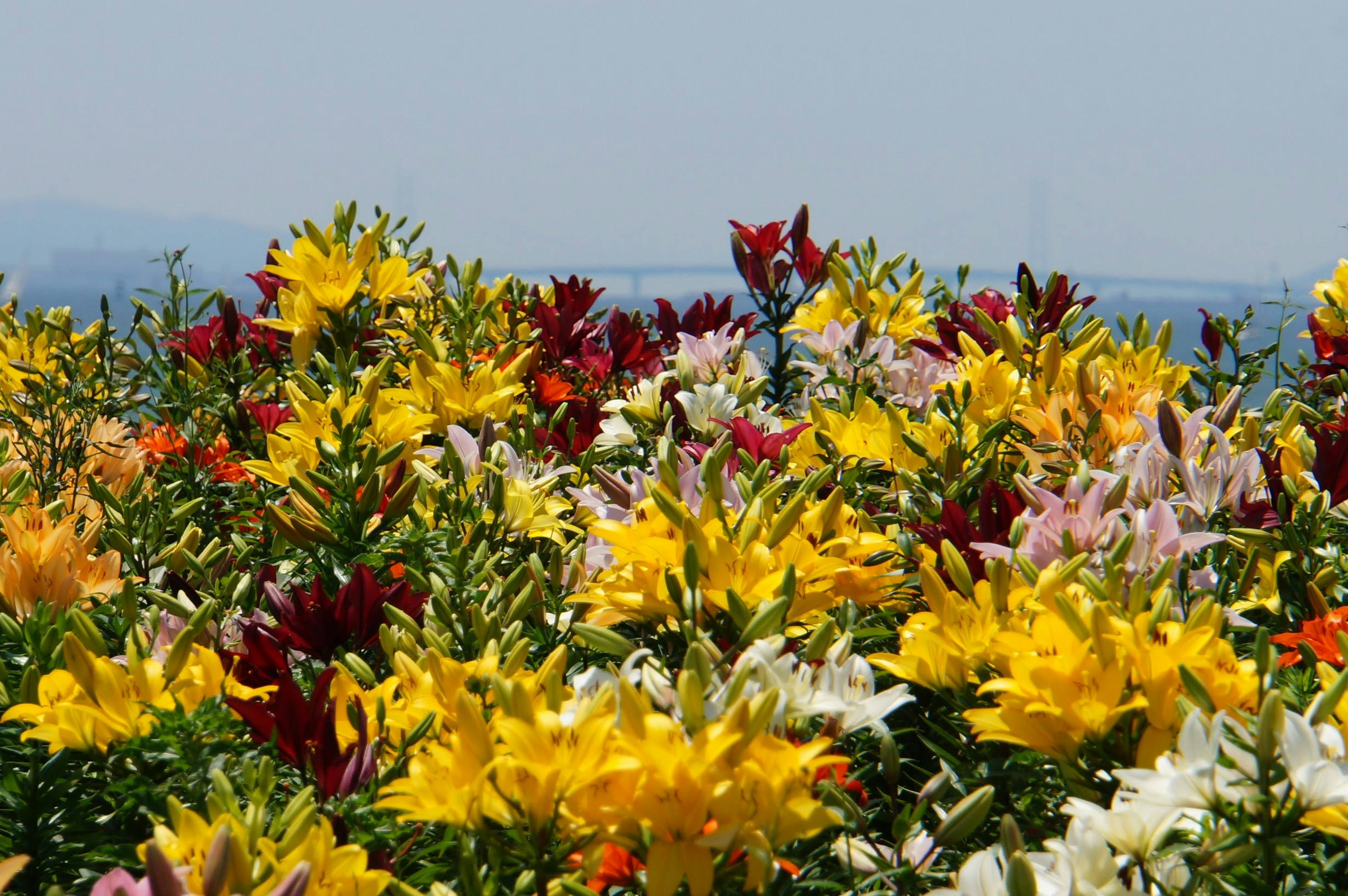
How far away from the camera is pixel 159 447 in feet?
9.65

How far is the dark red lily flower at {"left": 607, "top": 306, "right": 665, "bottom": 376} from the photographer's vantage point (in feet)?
10.6

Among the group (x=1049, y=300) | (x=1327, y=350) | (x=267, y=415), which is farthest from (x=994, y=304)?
(x=267, y=415)

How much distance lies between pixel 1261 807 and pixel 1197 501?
36.4 inches

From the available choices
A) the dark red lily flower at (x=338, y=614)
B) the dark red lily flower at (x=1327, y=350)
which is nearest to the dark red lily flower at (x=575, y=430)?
the dark red lily flower at (x=338, y=614)

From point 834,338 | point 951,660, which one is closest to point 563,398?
point 834,338

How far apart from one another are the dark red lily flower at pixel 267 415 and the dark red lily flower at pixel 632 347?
3.06 feet

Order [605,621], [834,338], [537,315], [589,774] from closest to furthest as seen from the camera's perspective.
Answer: [589,774]
[605,621]
[834,338]
[537,315]

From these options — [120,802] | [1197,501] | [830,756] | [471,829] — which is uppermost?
[1197,501]

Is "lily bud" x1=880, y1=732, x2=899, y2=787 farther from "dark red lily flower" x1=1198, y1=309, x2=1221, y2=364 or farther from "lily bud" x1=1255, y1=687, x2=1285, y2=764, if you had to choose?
"dark red lily flower" x1=1198, y1=309, x2=1221, y2=364

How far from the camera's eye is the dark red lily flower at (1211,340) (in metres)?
3.27

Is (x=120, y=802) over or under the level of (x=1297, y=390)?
under

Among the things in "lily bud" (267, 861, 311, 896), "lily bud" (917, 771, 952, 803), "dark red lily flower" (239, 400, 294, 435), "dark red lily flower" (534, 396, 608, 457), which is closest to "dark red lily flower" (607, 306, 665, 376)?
"dark red lily flower" (534, 396, 608, 457)

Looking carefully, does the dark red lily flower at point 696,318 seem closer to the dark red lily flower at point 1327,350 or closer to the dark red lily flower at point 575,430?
the dark red lily flower at point 575,430

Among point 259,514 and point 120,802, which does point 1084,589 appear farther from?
point 259,514
